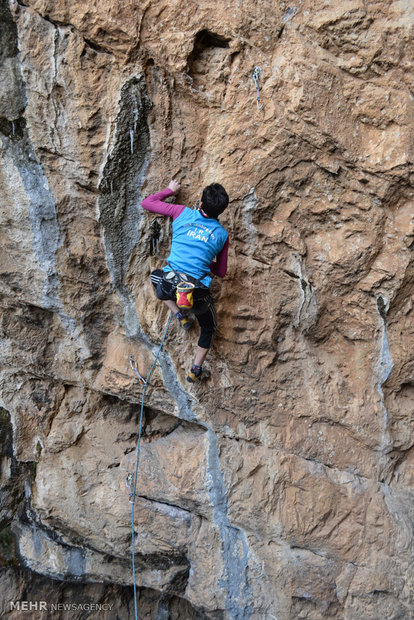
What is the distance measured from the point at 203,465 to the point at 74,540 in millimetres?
1875

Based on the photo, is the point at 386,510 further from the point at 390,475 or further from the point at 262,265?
the point at 262,265

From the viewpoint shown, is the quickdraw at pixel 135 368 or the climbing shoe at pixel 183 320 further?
the quickdraw at pixel 135 368

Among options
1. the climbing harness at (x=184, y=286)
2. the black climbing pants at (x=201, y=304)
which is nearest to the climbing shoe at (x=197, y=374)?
the black climbing pants at (x=201, y=304)

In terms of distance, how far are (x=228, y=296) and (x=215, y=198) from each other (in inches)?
33.5

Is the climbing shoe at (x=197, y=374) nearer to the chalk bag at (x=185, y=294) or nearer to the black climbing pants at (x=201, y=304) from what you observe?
the black climbing pants at (x=201, y=304)

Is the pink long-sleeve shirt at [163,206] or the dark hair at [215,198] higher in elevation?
the dark hair at [215,198]

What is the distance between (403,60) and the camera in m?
2.92

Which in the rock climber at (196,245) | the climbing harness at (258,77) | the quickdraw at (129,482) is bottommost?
the quickdraw at (129,482)

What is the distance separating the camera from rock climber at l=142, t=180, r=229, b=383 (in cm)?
311

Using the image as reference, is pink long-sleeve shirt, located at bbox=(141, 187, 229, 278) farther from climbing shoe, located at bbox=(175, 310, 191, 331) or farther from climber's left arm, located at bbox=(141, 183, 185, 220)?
climbing shoe, located at bbox=(175, 310, 191, 331)

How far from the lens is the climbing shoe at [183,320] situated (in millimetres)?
3532

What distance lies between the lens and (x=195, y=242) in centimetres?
314

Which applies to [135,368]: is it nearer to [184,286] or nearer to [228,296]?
[228,296]

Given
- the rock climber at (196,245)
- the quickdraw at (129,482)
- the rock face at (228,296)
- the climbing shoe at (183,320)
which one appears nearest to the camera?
the rock face at (228,296)
